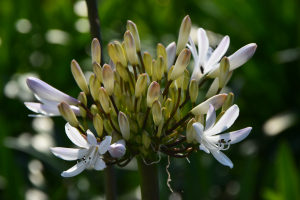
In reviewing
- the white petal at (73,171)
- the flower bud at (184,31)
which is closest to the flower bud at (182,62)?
the flower bud at (184,31)

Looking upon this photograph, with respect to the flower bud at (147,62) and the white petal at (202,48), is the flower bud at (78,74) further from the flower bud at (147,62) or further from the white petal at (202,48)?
the white petal at (202,48)

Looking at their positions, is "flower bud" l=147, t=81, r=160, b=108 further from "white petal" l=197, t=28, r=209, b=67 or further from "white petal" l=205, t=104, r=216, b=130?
"white petal" l=197, t=28, r=209, b=67

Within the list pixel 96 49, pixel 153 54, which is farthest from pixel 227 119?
pixel 153 54

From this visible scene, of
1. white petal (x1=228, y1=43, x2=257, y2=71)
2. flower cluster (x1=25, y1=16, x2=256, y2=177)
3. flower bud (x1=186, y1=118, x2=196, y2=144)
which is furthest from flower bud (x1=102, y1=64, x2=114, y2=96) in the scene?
white petal (x1=228, y1=43, x2=257, y2=71)

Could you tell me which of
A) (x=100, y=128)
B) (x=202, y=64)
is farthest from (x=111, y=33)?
(x=100, y=128)

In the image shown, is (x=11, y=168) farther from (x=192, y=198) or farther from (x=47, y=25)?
(x=47, y=25)

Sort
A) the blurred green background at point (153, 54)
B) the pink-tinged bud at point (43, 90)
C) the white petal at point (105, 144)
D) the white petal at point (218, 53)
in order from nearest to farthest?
the white petal at point (105, 144) < the pink-tinged bud at point (43, 90) < the white petal at point (218, 53) < the blurred green background at point (153, 54)

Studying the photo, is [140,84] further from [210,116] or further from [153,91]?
[210,116]
